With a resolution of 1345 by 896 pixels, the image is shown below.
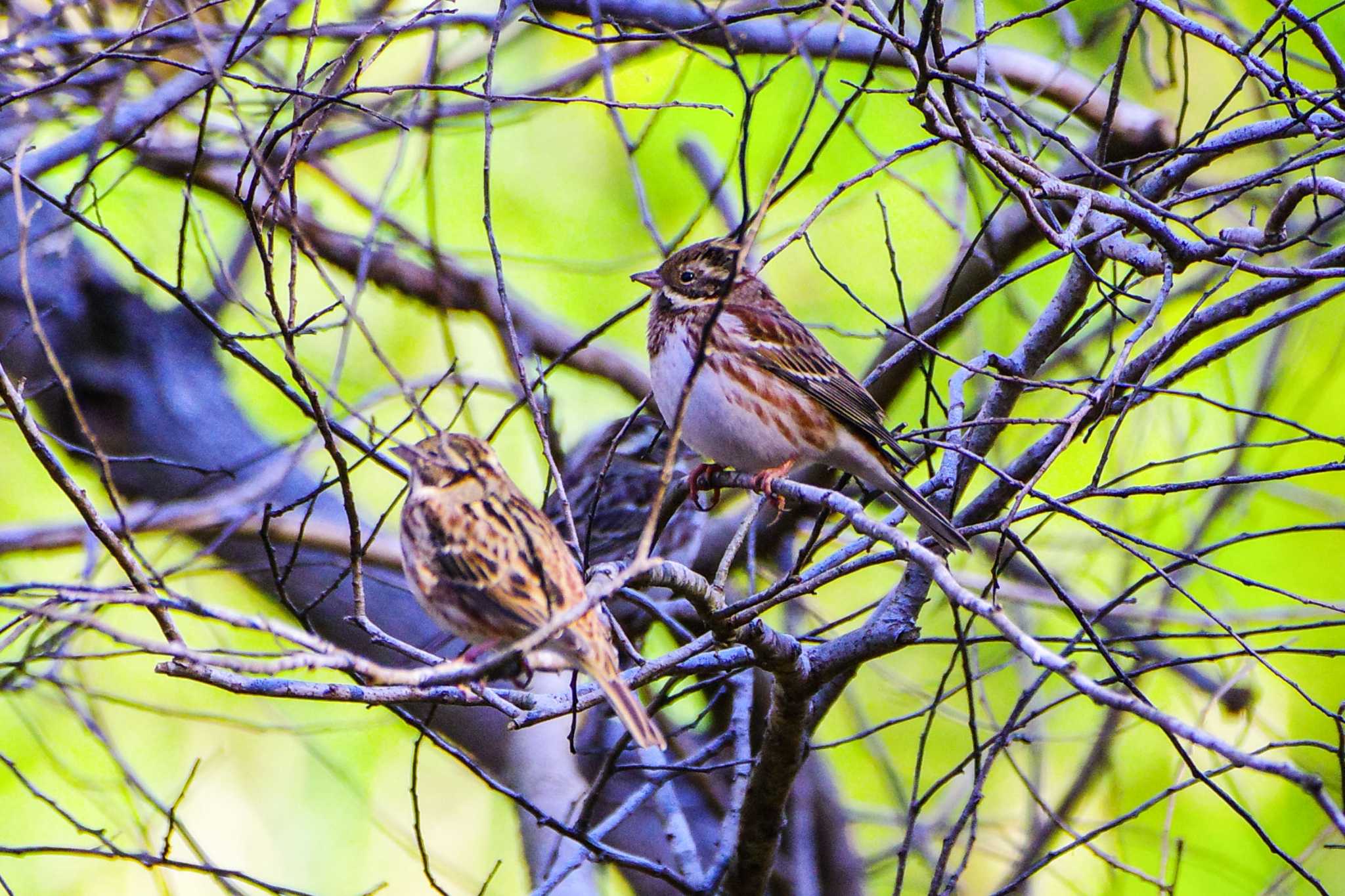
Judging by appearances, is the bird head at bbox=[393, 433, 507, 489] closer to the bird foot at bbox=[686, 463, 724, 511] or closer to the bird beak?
the bird foot at bbox=[686, 463, 724, 511]

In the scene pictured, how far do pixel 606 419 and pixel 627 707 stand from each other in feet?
16.9

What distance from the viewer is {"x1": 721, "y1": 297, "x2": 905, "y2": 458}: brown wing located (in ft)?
18.6

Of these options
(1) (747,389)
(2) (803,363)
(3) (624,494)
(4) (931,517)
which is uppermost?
(3) (624,494)

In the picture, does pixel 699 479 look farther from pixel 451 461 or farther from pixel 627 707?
pixel 627 707

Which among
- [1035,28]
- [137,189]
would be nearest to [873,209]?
[1035,28]

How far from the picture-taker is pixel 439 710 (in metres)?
7.06

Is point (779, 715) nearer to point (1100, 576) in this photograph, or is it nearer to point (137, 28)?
point (137, 28)

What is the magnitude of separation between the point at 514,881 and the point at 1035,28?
6949 millimetres

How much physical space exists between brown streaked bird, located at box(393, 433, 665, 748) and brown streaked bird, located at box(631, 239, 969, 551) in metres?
1.05

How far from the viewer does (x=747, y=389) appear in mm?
5582

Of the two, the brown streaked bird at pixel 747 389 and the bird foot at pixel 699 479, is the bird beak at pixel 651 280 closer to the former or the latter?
the brown streaked bird at pixel 747 389

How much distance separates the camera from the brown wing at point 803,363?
5660 mm

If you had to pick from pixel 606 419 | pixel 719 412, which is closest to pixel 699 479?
pixel 719 412

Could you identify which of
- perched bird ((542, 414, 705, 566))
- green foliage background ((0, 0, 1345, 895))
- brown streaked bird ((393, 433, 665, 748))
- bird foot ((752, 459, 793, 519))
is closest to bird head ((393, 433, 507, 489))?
brown streaked bird ((393, 433, 665, 748))
